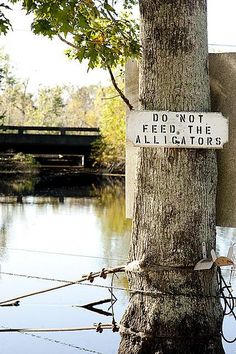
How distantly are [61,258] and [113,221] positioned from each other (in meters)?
5.17

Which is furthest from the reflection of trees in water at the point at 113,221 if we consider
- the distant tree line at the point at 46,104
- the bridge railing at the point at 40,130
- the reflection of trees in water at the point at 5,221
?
the distant tree line at the point at 46,104

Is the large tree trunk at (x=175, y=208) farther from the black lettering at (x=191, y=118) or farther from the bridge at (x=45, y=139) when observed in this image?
the bridge at (x=45, y=139)

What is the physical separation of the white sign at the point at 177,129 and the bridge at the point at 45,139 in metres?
28.7

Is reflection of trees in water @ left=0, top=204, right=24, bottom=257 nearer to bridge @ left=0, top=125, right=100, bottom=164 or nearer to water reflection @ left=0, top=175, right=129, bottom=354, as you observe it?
water reflection @ left=0, top=175, right=129, bottom=354

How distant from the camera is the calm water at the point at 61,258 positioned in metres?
5.38

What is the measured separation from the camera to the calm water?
538 centimetres

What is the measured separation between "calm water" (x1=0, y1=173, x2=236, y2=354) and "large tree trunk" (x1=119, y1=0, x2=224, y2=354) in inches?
47.6

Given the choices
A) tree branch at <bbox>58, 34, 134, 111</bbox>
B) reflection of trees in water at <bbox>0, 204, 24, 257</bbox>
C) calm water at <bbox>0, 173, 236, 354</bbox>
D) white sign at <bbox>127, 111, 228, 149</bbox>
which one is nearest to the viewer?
white sign at <bbox>127, 111, 228, 149</bbox>

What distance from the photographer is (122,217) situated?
1548 cm

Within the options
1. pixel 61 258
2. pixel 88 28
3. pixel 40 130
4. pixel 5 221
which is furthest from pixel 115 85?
pixel 40 130

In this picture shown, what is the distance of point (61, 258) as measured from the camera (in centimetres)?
939

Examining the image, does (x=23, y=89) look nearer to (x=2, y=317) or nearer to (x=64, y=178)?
(x=64, y=178)

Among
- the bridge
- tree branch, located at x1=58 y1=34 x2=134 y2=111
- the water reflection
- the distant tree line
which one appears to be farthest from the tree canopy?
the distant tree line

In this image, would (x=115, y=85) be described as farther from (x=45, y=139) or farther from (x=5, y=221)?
(x=45, y=139)
